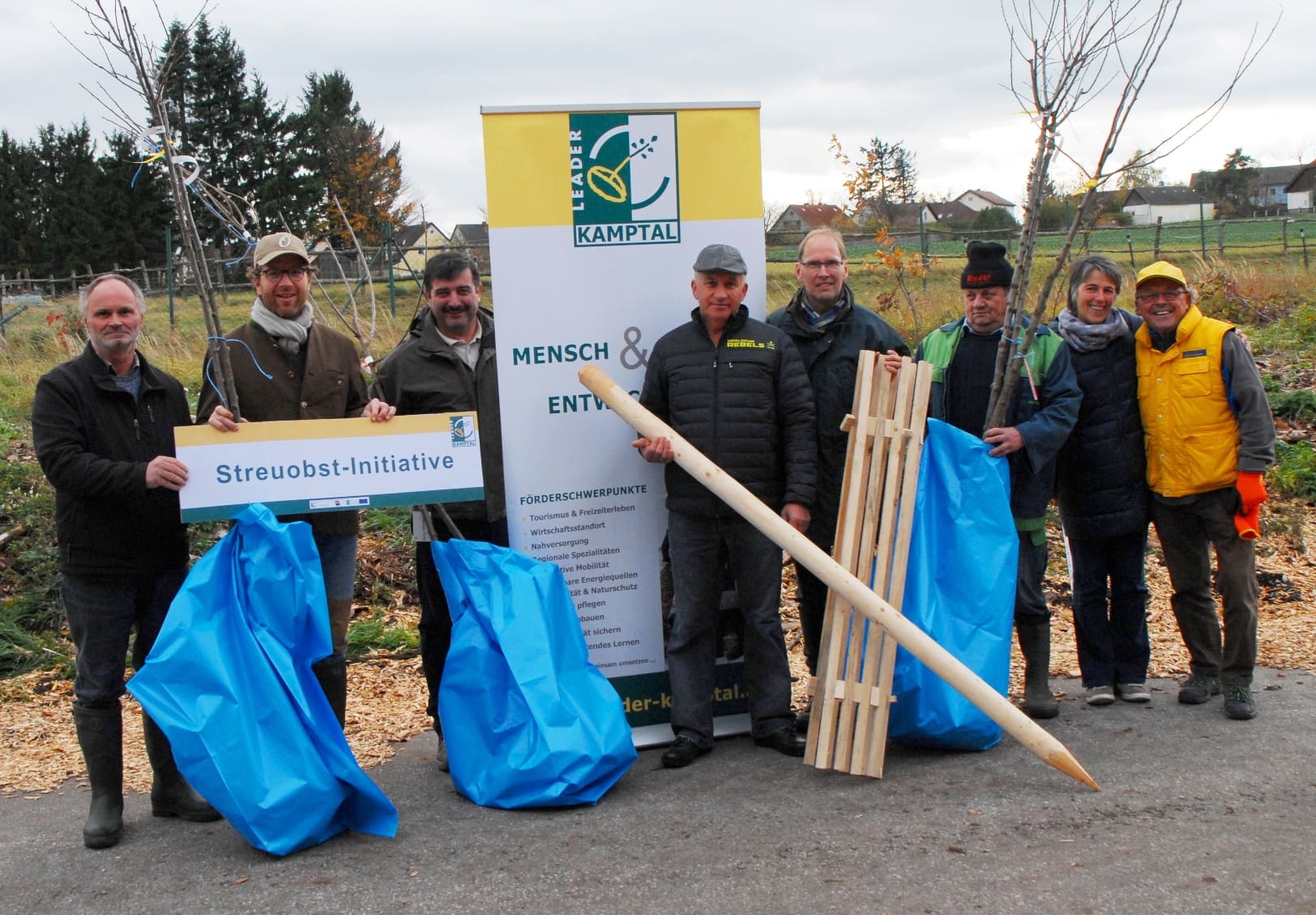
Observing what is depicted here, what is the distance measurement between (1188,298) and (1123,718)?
170 centimetres

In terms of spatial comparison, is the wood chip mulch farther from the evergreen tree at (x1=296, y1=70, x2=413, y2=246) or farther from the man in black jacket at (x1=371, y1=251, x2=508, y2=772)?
the evergreen tree at (x1=296, y1=70, x2=413, y2=246)

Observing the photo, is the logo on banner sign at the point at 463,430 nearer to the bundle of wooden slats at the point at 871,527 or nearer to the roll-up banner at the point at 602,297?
the roll-up banner at the point at 602,297

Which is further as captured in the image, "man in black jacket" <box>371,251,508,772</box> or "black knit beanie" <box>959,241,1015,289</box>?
"black knit beanie" <box>959,241,1015,289</box>

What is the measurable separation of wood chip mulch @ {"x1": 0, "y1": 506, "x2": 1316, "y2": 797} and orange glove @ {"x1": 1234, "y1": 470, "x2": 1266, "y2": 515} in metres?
1.18

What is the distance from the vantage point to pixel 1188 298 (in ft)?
16.0

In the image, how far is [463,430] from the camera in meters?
4.19

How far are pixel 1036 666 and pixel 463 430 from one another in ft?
8.25

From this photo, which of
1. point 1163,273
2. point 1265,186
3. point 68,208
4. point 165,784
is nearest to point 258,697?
point 165,784

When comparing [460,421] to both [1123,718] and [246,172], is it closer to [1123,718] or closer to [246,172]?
[1123,718]

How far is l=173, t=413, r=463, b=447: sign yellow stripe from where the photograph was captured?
3928mm

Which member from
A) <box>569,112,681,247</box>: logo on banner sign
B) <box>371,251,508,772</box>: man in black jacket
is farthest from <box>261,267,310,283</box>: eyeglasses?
<box>569,112,681,247</box>: logo on banner sign

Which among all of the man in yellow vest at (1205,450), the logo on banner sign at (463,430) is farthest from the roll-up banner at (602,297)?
the man in yellow vest at (1205,450)

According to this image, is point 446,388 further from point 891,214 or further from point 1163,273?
point 891,214

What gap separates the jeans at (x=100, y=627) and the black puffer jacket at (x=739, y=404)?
190 cm
